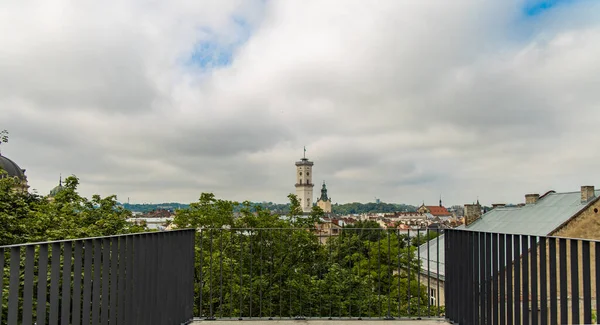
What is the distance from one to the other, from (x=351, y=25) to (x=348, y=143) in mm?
14547

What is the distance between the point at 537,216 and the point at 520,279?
946 inches

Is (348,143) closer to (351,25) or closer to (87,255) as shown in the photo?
(351,25)

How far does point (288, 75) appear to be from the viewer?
49.7 feet

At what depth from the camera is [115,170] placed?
2684 cm

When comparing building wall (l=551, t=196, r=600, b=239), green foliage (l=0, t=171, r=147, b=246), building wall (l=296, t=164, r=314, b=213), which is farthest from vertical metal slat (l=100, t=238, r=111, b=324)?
building wall (l=296, t=164, r=314, b=213)

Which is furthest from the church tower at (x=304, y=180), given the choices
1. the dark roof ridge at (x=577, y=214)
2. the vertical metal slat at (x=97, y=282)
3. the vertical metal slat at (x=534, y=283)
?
the vertical metal slat at (x=97, y=282)

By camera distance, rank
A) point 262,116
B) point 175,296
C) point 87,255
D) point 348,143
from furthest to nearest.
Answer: point 348,143 < point 262,116 < point 175,296 < point 87,255

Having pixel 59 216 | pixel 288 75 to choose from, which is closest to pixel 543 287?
pixel 288 75

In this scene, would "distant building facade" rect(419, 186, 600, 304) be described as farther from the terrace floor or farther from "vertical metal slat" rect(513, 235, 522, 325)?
"vertical metal slat" rect(513, 235, 522, 325)

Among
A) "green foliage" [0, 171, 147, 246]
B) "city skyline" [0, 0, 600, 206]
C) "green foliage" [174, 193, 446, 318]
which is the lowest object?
"green foliage" [174, 193, 446, 318]

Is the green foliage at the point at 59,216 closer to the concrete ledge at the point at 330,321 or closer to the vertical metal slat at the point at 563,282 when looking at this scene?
the concrete ledge at the point at 330,321

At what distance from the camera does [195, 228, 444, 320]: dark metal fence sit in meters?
5.31

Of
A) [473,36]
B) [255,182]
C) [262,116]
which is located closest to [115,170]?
[255,182]

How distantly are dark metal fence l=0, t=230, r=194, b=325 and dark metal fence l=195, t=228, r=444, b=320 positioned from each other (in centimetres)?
76
